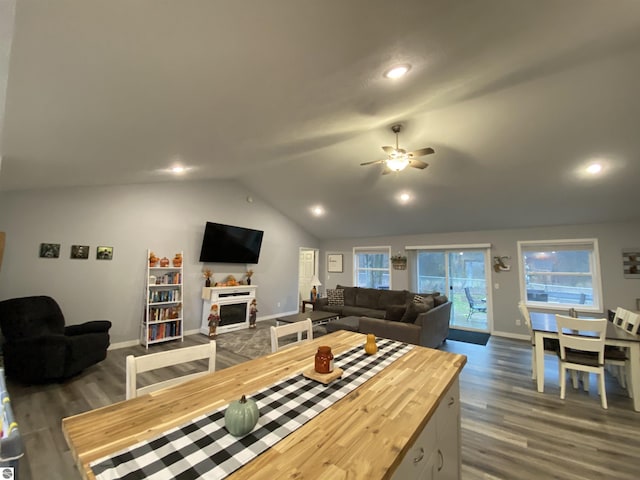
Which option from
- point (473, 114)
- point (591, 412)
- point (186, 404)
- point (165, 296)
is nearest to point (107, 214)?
point (165, 296)

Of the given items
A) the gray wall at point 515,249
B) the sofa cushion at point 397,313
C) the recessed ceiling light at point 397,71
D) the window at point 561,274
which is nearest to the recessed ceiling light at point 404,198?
the gray wall at point 515,249

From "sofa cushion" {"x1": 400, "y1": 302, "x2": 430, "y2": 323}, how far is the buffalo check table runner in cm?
293

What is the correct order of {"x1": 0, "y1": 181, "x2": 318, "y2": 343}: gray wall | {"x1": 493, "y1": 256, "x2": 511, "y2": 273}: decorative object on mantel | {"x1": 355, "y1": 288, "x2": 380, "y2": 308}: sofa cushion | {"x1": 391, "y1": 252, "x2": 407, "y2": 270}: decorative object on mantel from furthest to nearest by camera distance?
{"x1": 391, "y1": 252, "x2": 407, "y2": 270}: decorative object on mantel < {"x1": 355, "y1": 288, "x2": 380, "y2": 308}: sofa cushion < {"x1": 493, "y1": 256, "x2": 511, "y2": 273}: decorative object on mantel < {"x1": 0, "y1": 181, "x2": 318, "y2": 343}: gray wall

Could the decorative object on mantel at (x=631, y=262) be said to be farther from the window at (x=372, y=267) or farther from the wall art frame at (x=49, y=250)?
the wall art frame at (x=49, y=250)

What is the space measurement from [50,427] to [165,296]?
2.70 metres

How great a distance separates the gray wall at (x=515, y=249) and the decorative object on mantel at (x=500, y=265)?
0.07m

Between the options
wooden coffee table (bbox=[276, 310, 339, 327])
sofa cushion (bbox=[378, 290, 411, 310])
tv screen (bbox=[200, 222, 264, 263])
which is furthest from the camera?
sofa cushion (bbox=[378, 290, 411, 310])

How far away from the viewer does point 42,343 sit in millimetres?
3068

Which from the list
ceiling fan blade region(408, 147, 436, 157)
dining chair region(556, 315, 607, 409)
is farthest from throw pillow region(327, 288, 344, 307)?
ceiling fan blade region(408, 147, 436, 157)

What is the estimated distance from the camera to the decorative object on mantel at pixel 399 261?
7.21m

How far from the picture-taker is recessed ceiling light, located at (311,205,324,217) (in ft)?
22.3

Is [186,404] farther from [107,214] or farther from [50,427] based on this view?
[107,214]

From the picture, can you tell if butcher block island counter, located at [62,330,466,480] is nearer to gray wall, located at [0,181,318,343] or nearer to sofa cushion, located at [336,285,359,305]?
gray wall, located at [0,181,318,343]

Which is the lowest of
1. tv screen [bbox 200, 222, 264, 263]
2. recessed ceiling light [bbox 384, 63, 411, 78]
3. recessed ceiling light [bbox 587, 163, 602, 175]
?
tv screen [bbox 200, 222, 264, 263]
